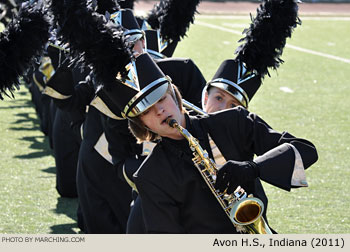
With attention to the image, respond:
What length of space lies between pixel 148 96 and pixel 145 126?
0.16 m

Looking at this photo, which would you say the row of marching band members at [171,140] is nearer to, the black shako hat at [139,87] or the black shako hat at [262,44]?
the black shako hat at [139,87]

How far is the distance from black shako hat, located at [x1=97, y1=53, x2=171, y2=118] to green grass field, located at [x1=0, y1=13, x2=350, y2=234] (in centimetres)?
280

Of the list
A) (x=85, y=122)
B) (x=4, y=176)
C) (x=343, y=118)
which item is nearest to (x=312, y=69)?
(x=343, y=118)

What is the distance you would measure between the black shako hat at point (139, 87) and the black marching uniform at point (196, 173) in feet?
0.64

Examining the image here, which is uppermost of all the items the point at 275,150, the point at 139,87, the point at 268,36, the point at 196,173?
the point at 139,87

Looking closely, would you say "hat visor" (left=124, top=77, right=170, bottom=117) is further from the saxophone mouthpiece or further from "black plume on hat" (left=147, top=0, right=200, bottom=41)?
"black plume on hat" (left=147, top=0, right=200, bottom=41)

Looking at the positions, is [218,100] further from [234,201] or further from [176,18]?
[176,18]

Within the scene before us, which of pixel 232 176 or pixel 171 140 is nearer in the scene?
pixel 232 176

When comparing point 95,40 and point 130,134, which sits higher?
point 95,40

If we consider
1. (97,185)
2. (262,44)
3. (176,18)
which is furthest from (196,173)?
(176,18)

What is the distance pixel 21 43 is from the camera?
3871 millimetres

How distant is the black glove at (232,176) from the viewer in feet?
10.8

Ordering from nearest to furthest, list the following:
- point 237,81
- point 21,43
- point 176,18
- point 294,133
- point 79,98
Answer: point 21,43, point 237,81, point 79,98, point 176,18, point 294,133

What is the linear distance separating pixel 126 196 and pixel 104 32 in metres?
2.14
